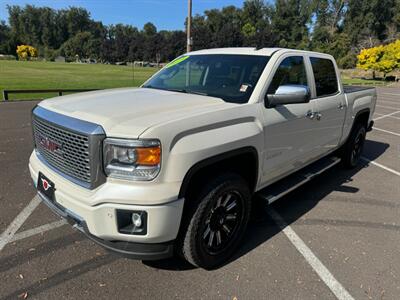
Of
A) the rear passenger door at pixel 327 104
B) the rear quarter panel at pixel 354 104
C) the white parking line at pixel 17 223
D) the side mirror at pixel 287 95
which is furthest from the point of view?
the rear quarter panel at pixel 354 104

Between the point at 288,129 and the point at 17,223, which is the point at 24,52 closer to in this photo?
the point at 17,223

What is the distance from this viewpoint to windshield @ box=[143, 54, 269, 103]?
3.46 meters

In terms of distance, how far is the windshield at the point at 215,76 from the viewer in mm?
3457

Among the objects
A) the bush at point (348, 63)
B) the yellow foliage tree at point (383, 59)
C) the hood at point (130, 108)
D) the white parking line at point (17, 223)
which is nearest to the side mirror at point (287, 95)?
the hood at point (130, 108)

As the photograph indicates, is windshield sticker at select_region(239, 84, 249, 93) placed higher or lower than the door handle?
higher

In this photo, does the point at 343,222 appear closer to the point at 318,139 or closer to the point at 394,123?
the point at 318,139

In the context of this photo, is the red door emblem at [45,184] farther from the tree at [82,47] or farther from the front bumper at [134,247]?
the tree at [82,47]

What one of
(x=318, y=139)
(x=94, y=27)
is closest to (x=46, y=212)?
(x=318, y=139)

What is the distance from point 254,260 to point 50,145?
6.99 feet

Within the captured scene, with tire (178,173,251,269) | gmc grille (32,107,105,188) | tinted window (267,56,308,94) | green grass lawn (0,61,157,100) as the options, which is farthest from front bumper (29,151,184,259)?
green grass lawn (0,61,157,100)

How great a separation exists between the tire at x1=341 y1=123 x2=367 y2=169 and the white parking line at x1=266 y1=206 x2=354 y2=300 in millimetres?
2346

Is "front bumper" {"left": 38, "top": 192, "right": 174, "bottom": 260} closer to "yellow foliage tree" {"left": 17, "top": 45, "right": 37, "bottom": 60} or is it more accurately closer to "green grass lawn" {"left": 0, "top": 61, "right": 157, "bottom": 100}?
"green grass lawn" {"left": 0, "top": 61, "right": 157, "bottom": 100}

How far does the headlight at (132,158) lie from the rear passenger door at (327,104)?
2.49m

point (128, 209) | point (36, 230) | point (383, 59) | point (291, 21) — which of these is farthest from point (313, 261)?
point (291, 21)
